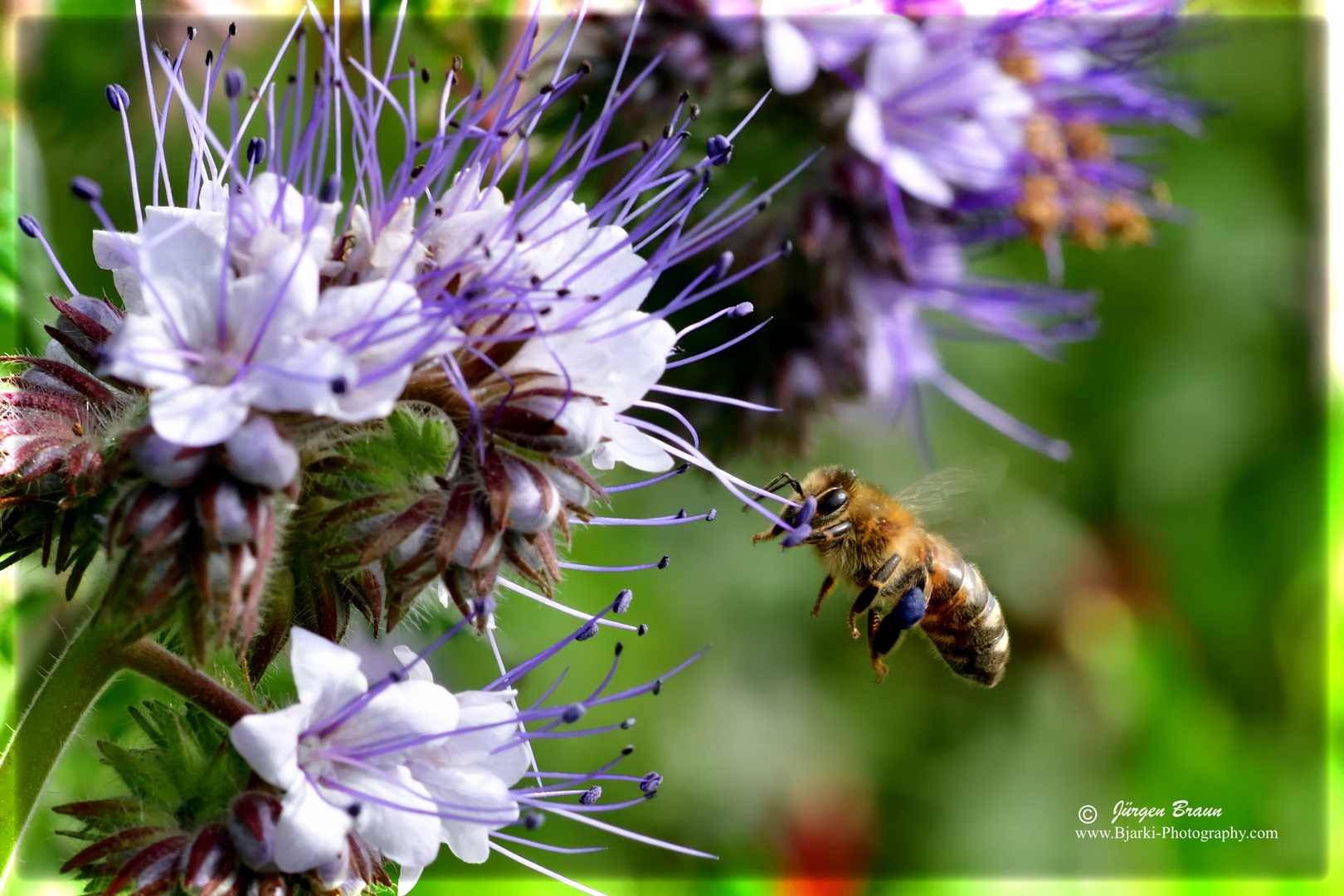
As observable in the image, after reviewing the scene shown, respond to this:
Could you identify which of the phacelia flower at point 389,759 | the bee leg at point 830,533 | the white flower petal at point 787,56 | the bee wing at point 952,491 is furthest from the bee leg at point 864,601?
the white flower petal at point 787,56

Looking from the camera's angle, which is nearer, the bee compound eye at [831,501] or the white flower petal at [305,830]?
the white flower petal at [305,830]

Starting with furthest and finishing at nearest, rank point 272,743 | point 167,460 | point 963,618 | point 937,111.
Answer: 1. point 937,111
2. point 963,618
3. point 272,743
4. point 167,460

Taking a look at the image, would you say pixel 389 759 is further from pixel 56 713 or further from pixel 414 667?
pixel 56 713

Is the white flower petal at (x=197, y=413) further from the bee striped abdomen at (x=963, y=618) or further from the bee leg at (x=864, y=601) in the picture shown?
the bee striped abdomen at (x=963, y=618)

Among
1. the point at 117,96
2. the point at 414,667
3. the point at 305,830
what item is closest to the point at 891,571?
the point at 414,667

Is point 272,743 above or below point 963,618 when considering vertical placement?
above

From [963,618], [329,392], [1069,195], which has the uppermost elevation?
[329,392]

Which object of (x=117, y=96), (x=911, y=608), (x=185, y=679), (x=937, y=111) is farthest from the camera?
(x=937, y=111)
